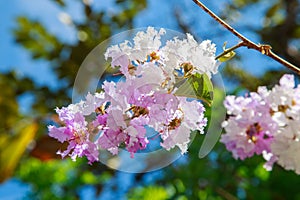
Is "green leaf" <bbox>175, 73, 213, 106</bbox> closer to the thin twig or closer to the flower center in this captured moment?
the thin twig

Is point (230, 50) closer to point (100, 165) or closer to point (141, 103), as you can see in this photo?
point (141, 103)

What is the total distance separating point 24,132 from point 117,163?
1.34 feet

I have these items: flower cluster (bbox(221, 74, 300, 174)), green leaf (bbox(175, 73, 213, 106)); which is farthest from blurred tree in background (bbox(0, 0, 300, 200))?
green leaf (bbox(175, 73, 213, 106))

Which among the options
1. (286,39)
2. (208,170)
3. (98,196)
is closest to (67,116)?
(208,170)

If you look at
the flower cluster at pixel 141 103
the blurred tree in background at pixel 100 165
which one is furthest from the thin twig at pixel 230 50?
the blurred tree in background at pixel 100 165

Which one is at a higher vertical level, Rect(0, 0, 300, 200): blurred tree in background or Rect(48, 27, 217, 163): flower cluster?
Rect(0, 0, 300, 200): blurred tree in background

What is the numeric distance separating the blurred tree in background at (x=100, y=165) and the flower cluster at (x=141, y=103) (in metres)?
1.12

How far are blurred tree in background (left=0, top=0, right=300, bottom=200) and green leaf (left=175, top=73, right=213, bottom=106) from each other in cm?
111

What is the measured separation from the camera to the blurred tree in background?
1853 mm

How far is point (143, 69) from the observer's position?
0.57m

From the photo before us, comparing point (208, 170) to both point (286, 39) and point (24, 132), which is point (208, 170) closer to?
point (24, 132)

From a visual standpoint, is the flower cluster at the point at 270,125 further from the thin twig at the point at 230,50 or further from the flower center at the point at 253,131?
the thin twig at the point at 230,50

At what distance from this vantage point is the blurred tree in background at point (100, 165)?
1853mm

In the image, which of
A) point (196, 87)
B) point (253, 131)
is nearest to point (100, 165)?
point (253, 131)
